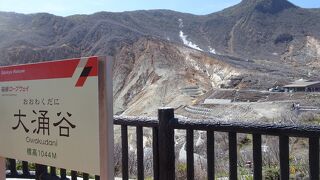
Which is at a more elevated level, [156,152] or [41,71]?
[41,71]

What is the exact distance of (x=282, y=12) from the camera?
213 feet

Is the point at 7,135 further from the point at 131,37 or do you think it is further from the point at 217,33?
the point at 217,33

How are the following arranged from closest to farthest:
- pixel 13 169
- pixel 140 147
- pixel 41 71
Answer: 1. pixel 41 71
2. pixel 140 147
3. pixel 13 169

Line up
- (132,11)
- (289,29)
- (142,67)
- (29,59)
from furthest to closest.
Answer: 1. (132,11)
2. (289,29)
3. (29,59)
4. (142,67)

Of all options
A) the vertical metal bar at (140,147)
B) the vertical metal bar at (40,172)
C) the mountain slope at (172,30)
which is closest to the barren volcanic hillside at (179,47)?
the mountain slope at (172,30)

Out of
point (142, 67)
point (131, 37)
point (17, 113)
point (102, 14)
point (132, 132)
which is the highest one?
point (102, 14)

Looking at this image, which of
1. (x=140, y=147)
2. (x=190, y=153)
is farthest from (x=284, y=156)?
(x=140, y=147)

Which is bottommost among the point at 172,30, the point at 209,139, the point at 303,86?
the point at 209,139

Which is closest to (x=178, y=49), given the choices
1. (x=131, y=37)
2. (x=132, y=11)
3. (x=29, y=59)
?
(x=131, y=37)

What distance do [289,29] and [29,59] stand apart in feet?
103

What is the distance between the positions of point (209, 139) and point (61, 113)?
107 centimetres

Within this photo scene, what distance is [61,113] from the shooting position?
10.9 feet

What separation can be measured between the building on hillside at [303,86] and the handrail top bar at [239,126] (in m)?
26.2

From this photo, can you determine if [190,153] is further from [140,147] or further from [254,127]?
[254,127]
